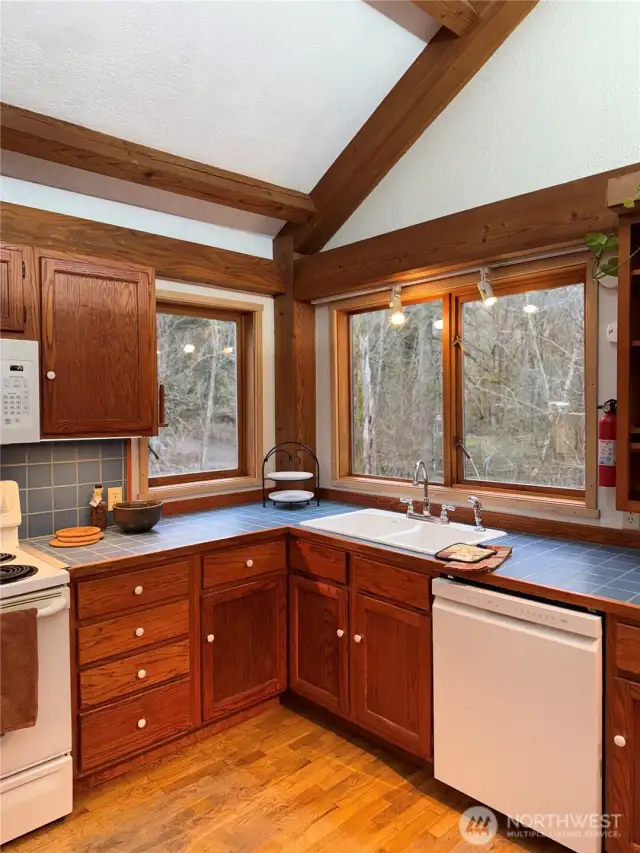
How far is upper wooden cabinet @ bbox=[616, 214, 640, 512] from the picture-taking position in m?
1.99

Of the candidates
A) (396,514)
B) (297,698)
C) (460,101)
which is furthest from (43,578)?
(460,101)

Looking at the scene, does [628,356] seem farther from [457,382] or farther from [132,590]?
[132,590]

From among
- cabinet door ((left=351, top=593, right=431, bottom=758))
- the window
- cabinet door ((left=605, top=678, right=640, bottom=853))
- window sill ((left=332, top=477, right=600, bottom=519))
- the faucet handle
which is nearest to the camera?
cabinet door ((left=605, top=678, right=640, bottom=853))

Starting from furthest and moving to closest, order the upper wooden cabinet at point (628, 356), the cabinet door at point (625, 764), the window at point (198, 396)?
the window at point (198, 396), the upper wooden cabinet at point (628, 356), the cabinet door at point (625, 764)

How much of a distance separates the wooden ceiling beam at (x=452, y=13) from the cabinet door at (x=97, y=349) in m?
1.58

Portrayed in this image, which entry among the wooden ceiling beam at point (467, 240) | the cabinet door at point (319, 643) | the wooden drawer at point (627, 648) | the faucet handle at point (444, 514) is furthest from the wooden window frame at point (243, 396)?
the wooden drawer at point (627, 648)

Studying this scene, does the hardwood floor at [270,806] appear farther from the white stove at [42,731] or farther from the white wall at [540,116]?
the white wall at [540,116]

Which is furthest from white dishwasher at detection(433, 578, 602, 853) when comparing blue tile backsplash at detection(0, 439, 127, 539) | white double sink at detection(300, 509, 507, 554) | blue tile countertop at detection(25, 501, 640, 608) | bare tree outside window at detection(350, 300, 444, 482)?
blue tile backsplash at detection(0, 439, 127, 539)

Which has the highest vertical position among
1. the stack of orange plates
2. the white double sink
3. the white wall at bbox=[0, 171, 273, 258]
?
the white wall at bbox=[0, 171, 273, 258]

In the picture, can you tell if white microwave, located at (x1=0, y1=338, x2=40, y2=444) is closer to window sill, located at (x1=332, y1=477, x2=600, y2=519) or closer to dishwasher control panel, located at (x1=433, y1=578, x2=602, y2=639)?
dishwasher control panel, located at (x1=433, y1=578, x2=602, y2=639)

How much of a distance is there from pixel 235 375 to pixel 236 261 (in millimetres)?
677

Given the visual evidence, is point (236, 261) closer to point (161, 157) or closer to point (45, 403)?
point (161, 157)

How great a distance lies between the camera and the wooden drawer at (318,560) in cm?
259

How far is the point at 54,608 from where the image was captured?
2002 millimetres
